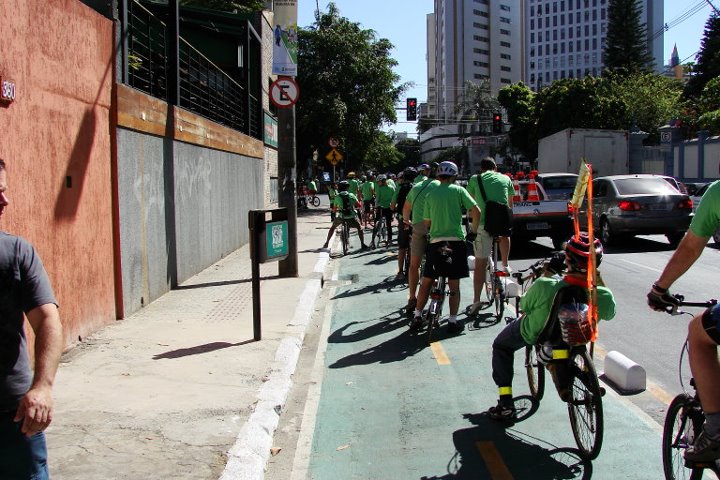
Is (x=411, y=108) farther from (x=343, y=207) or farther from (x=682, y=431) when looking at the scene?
(x=682, y=431)

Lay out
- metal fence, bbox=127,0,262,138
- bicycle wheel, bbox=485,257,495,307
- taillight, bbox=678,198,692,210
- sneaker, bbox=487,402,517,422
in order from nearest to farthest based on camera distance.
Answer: sneaker, bbox=487,402,517,422, bicycle wheel, bbox=485,257,495,307, metal fence, bbox=127,0,262,138, taillight, bbox=678,198,692,210

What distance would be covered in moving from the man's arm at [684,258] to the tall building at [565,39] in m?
165

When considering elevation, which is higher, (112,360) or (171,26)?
(171,26)

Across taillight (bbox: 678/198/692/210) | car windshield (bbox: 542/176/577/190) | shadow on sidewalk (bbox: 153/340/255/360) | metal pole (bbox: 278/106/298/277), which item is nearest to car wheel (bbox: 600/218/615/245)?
taillight (bbox: 678/198/692/210)

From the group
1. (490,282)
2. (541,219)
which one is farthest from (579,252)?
(541,219)

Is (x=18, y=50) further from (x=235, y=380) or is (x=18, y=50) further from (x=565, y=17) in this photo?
(x=565, y=17)

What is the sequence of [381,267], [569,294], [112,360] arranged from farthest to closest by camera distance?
[381,267], [112,360], [569,294]

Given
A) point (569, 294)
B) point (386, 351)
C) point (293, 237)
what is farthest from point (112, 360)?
point (293, 237)

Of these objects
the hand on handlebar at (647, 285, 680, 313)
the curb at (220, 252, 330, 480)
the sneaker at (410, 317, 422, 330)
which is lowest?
the curb at (220, 252, 330, 480)

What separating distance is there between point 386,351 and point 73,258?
3.29 metres

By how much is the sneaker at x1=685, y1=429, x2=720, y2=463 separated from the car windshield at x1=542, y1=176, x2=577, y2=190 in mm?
18306

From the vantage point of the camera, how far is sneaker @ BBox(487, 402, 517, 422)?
5.30 m

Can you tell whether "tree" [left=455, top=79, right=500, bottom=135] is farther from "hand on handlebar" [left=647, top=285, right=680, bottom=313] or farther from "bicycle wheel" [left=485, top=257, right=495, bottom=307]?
"hand on handlebar" [left=647, top=285, right=680, bottom=313]

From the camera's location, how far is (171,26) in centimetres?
1138
